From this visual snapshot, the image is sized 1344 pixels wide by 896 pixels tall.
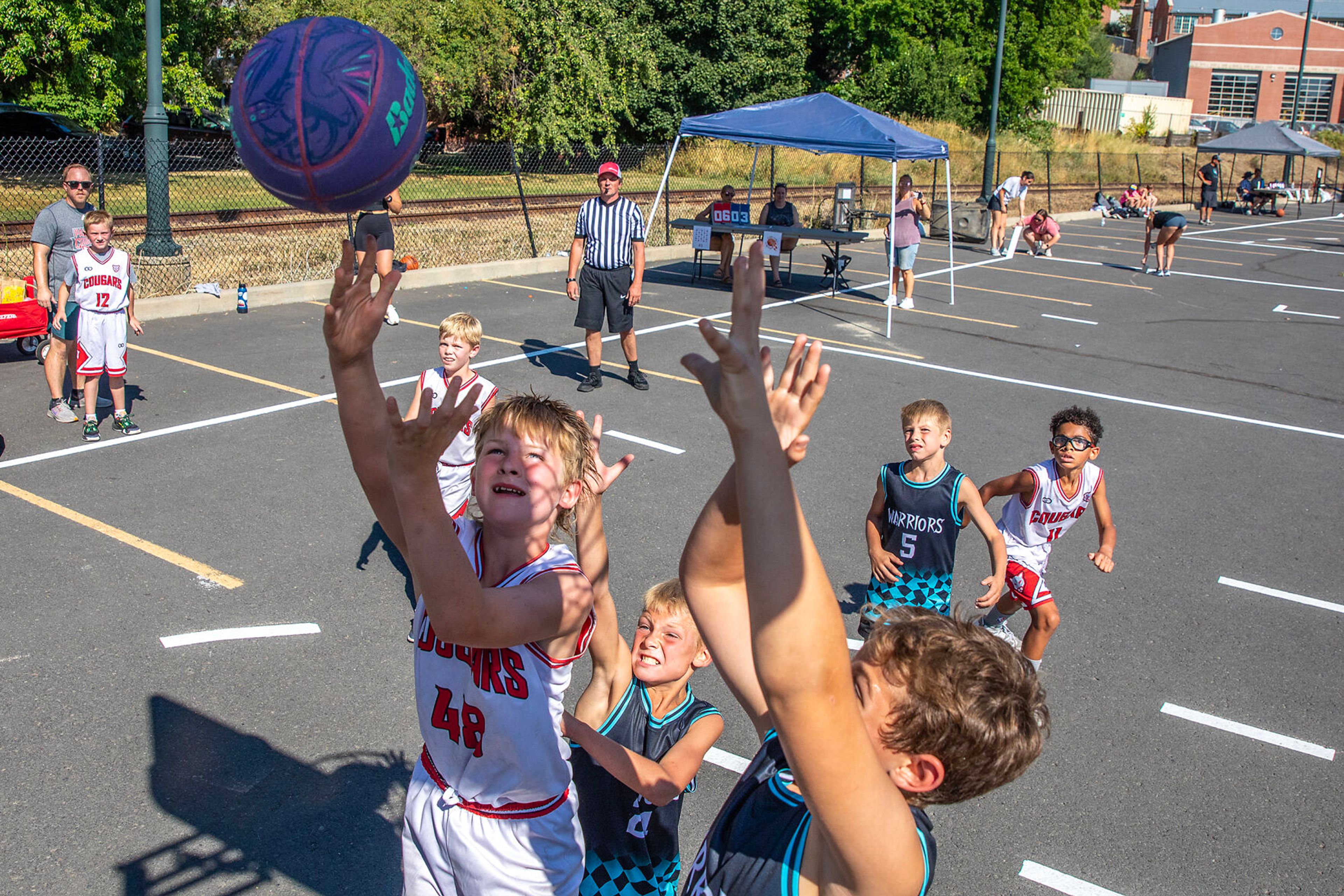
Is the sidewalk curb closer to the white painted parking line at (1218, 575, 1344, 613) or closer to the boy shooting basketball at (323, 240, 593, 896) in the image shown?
the white painted parking line at (1218, 575, 1344, 613)

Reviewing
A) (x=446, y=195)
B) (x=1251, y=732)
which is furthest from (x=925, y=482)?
(x=446, y=195)

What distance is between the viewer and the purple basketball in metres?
2.84

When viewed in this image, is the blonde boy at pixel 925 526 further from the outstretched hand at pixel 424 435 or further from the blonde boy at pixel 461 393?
the outstretched hand at pixel 424 435

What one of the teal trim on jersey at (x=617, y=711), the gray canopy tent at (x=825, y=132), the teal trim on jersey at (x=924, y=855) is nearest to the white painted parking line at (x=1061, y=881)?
the teal trim on jersey at (x=617, y=711)

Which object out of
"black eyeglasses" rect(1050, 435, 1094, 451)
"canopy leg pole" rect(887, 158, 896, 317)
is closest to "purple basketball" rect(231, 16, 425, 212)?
"black eyeglasses" rect(1050, 435, 1094, 451)

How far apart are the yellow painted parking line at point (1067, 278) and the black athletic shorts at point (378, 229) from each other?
41.7 ft

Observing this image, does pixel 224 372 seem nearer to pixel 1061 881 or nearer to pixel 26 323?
pixel 26 323

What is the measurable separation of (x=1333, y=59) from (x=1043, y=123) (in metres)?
42.9

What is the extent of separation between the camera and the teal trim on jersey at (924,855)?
1.58 m

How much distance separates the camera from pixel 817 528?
23.1 ft

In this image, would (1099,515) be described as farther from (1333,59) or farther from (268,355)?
(1333,59)

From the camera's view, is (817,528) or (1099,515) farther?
(817,528)

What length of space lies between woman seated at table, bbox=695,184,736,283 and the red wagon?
10066 mm

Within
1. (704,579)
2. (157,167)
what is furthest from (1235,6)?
(704,579)
